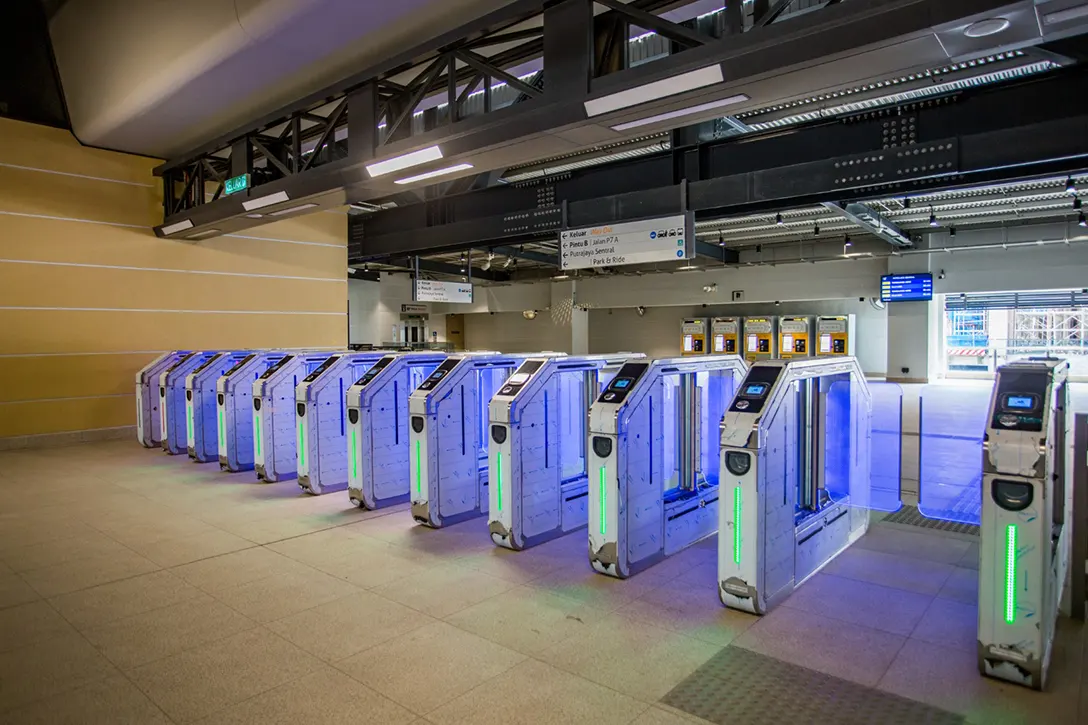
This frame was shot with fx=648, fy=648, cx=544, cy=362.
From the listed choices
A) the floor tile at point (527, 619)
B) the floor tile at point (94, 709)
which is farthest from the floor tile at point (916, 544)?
the floor tile at point (94, 709)

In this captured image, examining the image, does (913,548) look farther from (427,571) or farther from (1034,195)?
(1034,195)

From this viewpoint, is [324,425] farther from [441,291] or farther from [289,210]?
[441,291]

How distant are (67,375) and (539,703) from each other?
9.08 meters

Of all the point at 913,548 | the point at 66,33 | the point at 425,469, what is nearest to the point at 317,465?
the point at 425,469

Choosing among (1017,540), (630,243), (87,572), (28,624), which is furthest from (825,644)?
(630,243)

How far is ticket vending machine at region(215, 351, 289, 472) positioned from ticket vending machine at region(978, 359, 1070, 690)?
6555 mm

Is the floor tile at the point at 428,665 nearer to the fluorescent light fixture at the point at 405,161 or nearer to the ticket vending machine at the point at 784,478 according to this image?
the ticket vending machine at the point at 784,478

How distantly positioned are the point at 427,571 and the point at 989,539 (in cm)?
302

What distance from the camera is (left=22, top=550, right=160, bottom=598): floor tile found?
152 inches

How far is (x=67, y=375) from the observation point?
884 cm

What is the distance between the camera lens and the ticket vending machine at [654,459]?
3965 millimetres

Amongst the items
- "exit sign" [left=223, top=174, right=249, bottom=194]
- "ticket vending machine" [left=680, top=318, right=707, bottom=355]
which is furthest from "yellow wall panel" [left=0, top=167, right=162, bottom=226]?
"ticket vending machine" [left=680, top=318, right=707, bottom=355]

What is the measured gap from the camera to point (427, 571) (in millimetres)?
4113

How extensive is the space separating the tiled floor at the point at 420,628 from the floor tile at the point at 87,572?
0.02 m
